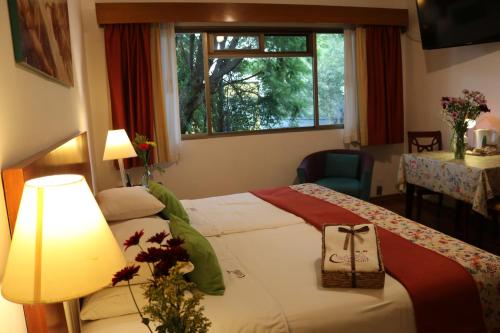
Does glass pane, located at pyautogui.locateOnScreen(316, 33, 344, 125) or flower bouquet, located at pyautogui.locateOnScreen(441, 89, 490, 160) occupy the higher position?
glass pane, located at pyautogui.locateOnScreen(316, 33, 344, 125)

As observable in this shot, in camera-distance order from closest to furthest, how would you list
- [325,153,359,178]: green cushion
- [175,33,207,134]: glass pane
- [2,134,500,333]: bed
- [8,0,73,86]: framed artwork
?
[8,0,73,86]: framed artwork, [2,134,500,333]: bed, [175,33,207,134]: glass pane, [325,153,359,178]: green cushion

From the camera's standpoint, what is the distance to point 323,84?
498cm

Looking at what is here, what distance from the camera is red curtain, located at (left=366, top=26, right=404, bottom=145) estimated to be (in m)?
4.82

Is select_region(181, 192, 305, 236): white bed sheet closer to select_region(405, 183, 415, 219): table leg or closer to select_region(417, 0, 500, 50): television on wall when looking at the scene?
select_region(405, 183, 415, 219): table leg

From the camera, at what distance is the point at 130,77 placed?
4051mm

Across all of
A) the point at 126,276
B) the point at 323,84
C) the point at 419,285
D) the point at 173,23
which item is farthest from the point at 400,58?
the point at 126,276

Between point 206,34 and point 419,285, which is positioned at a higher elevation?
point 206,34

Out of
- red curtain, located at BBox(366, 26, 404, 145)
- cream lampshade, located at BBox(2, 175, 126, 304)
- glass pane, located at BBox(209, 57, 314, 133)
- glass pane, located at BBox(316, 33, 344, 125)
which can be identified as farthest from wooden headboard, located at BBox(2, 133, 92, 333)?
red curtain, located at BBox(366, 26, 404, 145)

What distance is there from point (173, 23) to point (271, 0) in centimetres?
116

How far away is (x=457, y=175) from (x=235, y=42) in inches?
106

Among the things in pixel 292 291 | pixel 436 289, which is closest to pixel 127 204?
pixel 292 291

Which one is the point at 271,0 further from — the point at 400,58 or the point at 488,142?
the point at 488,142

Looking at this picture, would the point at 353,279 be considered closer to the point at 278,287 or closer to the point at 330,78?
the point at 278,287

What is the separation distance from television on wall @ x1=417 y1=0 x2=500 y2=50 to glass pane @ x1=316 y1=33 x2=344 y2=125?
3.36 feet
